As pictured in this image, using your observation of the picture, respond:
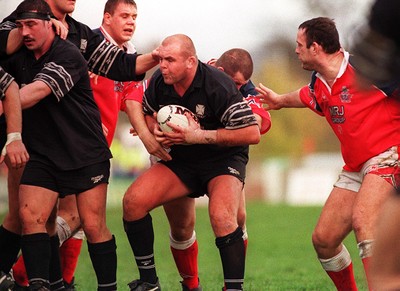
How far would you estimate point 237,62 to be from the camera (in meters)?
8.49

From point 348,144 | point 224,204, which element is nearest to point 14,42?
point 224,204

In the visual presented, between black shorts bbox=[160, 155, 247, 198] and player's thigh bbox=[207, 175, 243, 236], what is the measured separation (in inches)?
3.1

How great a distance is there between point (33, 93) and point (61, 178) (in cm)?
66

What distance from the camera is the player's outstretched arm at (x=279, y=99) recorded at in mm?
8262

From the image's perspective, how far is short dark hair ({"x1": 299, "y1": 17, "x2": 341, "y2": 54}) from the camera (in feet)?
25.4

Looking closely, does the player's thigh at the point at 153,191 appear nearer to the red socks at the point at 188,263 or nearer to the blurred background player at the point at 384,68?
the red socks at the point at 188,263

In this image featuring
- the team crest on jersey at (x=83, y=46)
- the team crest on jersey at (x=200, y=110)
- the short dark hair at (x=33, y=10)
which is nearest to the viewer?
the short dark hair at (x=33, y=10)

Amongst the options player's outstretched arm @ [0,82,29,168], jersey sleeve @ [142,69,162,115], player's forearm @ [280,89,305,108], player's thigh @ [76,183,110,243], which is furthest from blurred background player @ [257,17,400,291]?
player's outstretched arm @ [0,82,29,168]

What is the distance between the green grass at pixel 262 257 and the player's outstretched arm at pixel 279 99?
179cm

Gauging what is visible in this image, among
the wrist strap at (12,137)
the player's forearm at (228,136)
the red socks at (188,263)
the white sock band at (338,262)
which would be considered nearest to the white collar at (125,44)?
the red socks at (188,263)

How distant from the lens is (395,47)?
14.4ft

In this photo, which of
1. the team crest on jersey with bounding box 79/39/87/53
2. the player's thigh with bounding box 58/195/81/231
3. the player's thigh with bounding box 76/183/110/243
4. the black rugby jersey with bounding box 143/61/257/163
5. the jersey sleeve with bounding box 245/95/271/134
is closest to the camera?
the player's thigh with bounding box 76/183/110/243

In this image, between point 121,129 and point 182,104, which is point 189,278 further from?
point 121,129

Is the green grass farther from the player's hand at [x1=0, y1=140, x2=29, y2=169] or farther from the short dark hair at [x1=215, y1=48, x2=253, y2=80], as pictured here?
the player's hand at [x1=0, y1=140, x2=29, y2=169]
